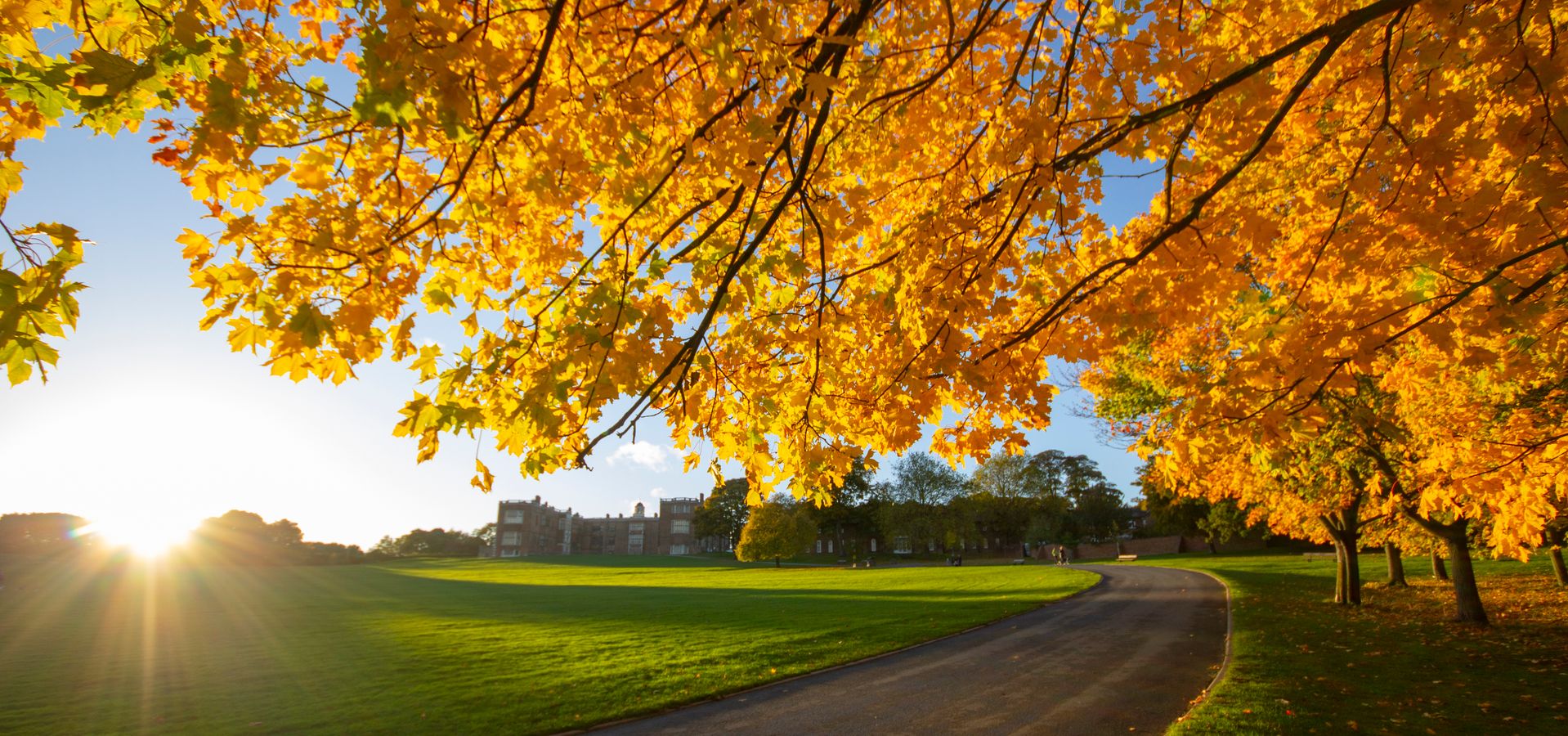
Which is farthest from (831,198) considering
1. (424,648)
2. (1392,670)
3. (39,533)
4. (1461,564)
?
(39,533)

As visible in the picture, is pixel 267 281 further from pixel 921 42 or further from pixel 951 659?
pixel 951 659

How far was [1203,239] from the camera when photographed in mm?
4211

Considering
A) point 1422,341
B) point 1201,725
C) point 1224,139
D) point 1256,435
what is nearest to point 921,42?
point 1224,139

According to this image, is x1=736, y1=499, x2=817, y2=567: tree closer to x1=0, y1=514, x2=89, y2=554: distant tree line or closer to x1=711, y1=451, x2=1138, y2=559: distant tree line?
x1=711, y1=451, x2=1138, y2=559: distant tree line

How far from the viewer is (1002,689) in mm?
10148

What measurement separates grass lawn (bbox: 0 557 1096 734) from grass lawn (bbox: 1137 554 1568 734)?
20.6 ft

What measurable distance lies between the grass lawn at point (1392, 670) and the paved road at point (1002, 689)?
832 mm

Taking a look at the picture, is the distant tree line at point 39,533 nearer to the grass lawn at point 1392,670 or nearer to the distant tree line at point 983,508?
the distant tree line at point 983,508

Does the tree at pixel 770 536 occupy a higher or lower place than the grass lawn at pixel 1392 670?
lower

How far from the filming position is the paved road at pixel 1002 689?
28.2 ft

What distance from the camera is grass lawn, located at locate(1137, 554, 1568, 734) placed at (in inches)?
297

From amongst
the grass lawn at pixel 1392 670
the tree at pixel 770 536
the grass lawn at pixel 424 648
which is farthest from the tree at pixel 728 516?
the grass lawn at pixel 1392 670

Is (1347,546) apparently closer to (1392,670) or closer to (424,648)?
(1392,670)

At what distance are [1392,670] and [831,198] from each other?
12220 mm
